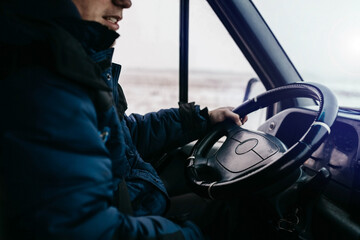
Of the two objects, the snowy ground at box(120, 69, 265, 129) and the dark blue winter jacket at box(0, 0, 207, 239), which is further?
the snowy ground at box(120, 69, 265, 129)

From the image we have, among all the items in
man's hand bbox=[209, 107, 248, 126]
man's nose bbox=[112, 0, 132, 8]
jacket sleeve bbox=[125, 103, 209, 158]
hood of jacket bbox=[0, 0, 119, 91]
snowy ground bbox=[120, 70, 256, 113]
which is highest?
man's nose bbox=[112, 0, 132, 8]

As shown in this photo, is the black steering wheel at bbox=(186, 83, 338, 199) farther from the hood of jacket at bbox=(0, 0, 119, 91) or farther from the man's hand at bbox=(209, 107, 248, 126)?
the hood of jacket at bbox=(0, 0, 119, 91)

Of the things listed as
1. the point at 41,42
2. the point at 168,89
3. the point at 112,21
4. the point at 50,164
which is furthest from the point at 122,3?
the point at 168,89

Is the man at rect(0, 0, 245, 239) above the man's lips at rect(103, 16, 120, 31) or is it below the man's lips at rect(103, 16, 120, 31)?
below

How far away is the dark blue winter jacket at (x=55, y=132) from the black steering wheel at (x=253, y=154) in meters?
0.22

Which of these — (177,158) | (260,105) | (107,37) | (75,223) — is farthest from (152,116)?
(75,223)

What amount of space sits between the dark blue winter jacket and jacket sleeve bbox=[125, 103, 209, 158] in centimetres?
59

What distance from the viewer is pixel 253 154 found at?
3.32 ft

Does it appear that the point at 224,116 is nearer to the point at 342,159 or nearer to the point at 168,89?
the point at 342,159

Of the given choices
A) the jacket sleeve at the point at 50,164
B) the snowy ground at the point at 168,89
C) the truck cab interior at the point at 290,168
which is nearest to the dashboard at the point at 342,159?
the truck cab interior at the point at 290,168

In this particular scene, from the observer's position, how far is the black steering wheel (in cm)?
80

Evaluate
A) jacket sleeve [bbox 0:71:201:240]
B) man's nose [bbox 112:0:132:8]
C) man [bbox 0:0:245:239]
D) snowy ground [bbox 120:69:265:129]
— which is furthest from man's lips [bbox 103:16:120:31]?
snowy ground [bbox 120:69:265:129]

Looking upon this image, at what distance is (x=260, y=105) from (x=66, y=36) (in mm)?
906

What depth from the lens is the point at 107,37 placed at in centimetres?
85
